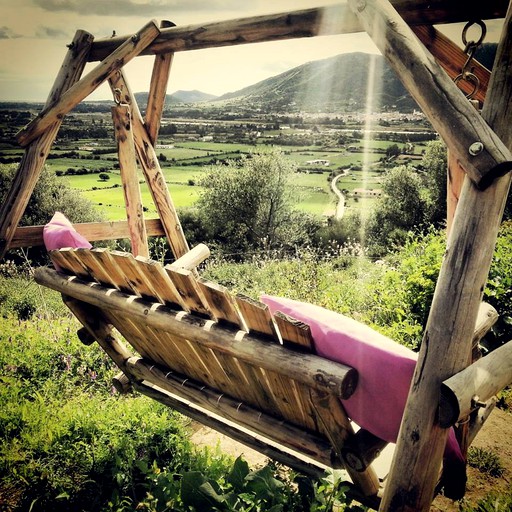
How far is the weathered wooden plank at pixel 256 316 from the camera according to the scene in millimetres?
1483

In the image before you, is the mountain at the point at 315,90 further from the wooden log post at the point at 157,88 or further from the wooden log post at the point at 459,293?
the wooden log post at the point at 459,293

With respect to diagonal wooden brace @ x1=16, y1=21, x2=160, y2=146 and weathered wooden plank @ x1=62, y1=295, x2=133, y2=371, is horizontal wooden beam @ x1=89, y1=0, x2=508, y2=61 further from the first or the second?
weathered wooden plank @ x1=62, y1=295, x2=133, y2=371

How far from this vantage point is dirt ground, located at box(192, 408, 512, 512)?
247 cm

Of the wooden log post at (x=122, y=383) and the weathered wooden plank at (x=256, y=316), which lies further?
the wooden log post at (x=122, y=383)

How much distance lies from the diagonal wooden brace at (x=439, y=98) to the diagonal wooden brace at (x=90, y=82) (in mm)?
1976

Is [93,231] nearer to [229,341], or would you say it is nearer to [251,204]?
[229,341]

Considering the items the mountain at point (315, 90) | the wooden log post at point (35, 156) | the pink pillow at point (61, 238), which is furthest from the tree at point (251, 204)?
the mountain at point (315, 90)

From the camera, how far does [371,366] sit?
145cm


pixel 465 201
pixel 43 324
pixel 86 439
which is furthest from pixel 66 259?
pixel 43 324

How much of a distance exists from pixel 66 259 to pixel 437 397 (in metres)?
2.01

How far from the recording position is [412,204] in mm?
38375

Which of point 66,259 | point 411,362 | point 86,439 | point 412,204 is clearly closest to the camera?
point 411,362

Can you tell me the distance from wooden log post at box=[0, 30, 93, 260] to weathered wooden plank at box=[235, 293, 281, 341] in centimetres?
264

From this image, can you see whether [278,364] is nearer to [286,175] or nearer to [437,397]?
[437,397]
